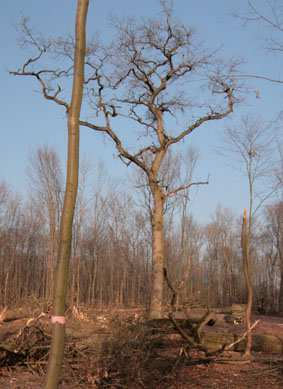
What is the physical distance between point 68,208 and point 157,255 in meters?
10.6

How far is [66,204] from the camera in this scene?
419cm

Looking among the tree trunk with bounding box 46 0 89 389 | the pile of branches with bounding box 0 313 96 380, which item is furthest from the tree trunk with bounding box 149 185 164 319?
the tree trunk with bounding box 46 0 89 389

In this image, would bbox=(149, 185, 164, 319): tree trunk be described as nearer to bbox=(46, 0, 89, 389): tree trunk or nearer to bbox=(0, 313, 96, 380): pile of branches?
bbox=(0, 313, 96, 380): pile of branches

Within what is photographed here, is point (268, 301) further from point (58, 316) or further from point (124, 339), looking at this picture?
point (58, 316)

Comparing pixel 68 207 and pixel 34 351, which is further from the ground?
pixel 68 207

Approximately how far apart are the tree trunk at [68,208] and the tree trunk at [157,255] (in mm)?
10010

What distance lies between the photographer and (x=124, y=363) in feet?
25.1

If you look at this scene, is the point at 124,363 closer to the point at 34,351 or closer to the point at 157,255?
the point at 34,351

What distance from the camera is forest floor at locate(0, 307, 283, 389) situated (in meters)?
7.47

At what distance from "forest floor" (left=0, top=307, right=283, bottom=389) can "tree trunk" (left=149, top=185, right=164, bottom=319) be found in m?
5.26

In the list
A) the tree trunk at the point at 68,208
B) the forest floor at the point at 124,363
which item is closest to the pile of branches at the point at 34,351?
the forest floor at the point at 124,363

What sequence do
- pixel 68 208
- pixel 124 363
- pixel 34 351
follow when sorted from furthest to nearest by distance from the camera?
pixel 34 351, pixel 124 363, pixel 68 208

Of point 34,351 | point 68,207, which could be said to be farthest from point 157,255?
point 68,207

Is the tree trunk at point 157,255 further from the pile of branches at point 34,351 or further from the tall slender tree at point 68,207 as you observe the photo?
the tall slender tree at point 68,207
